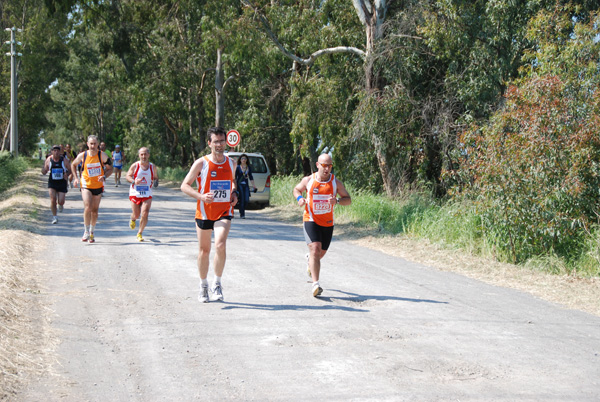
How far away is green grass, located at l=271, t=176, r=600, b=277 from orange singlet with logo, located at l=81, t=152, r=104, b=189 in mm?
6406

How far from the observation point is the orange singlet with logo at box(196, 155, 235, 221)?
7.52 metres

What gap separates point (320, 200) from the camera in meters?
8.01

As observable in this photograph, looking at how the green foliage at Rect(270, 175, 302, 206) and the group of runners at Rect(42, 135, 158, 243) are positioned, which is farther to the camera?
the green foliage at Rect(270, 175, 302, 206)

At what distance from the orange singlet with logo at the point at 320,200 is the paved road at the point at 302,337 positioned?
0.96 m

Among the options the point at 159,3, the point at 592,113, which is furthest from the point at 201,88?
the point at 592,113

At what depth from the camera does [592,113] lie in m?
10.3

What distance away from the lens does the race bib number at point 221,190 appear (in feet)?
24.6

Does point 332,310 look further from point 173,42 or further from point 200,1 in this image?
point 173,42

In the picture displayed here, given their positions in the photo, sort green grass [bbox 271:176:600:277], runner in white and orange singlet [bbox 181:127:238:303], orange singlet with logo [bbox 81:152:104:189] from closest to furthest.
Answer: runner in white and orange singlet [bbox 181:127:238:303]
green grass [bbox 271:176:600:277]
orange singlet with logo [bbox 81:152:104:189]

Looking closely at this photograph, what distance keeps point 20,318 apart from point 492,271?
23.0 feet

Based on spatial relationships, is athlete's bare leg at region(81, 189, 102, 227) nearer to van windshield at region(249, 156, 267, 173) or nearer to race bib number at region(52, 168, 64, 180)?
race bib number at region(52, 168, 64, 180)

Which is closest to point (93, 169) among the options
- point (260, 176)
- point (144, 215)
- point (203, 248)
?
point (144, 215)

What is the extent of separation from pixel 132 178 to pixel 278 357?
782 cm

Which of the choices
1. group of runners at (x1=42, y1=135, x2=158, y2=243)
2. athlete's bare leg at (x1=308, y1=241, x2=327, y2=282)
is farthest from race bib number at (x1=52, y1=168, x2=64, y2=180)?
athlete's bare leg at (x1=308, y1=241, x2=327, y2=282)
